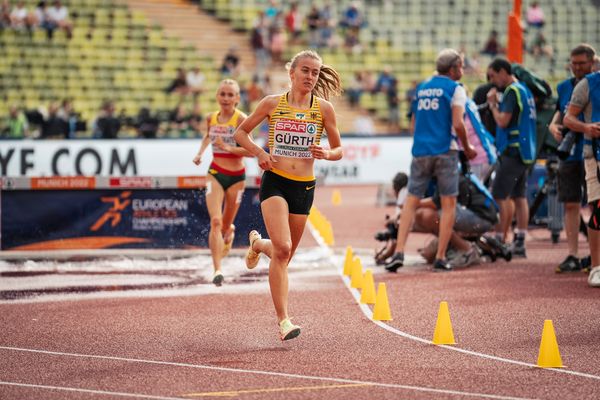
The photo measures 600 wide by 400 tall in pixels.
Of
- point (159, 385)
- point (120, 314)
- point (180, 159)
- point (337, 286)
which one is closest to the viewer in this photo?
point (159, 385)

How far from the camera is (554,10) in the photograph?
3862cm

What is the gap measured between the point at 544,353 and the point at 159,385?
2491 millimetres

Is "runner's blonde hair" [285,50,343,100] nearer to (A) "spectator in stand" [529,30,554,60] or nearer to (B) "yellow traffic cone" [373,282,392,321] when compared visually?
(B) "yellow traffic cone" [373,282,392,321]

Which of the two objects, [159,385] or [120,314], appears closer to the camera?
[159,385]

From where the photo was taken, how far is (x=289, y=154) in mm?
8977

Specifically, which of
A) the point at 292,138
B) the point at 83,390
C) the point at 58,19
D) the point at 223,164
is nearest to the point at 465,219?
the point at 223,164

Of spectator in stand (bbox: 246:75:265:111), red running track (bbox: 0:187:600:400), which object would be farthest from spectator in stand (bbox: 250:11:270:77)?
red running track (bbox: 0:187:600:400)

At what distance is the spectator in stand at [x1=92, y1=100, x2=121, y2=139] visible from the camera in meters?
26.3

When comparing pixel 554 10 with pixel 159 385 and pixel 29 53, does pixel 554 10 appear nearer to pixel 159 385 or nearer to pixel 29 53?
pixel 29 53

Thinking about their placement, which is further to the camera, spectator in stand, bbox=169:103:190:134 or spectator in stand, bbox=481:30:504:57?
spectator in stand, bbox=481:30:504:57

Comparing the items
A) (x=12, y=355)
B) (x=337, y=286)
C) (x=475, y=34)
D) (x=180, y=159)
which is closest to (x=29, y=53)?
(x=180, y=159)

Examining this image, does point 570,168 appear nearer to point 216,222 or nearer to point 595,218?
point 595,218

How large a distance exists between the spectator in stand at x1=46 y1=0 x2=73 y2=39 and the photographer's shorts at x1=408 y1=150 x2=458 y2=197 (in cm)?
1919

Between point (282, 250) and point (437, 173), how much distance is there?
4.71 meters
